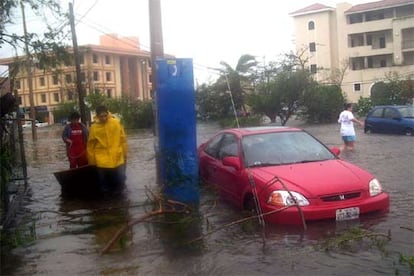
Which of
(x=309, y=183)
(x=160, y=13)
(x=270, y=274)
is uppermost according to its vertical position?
(x=160, y=13)

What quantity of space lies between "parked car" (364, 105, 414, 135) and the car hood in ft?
53.9

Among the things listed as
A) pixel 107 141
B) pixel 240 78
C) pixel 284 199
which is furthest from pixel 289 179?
pixel 240 78

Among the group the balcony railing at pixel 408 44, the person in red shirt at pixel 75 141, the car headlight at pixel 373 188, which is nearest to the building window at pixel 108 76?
the balcony railing at pixel 408 44

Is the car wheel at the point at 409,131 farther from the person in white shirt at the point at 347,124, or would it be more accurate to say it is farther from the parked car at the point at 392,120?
the person in white shirt at the point at 347,124

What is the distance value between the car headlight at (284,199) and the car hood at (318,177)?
0.26ft

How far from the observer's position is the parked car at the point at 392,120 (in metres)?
23.1

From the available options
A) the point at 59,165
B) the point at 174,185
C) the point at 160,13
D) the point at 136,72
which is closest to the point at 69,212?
the point at 174,185

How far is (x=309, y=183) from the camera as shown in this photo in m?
Result: 7.03

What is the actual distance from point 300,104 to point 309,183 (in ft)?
105

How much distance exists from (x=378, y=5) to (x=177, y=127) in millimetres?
60945

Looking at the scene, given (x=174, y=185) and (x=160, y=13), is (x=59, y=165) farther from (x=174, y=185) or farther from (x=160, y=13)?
(x=174, y=185)

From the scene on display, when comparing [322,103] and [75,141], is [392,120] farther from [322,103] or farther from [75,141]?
[75,141]

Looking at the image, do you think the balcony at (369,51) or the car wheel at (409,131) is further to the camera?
the balcony at (369,51)

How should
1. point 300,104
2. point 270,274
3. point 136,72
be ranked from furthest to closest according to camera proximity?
point 136,72 < point 300,104 < point 270,274
